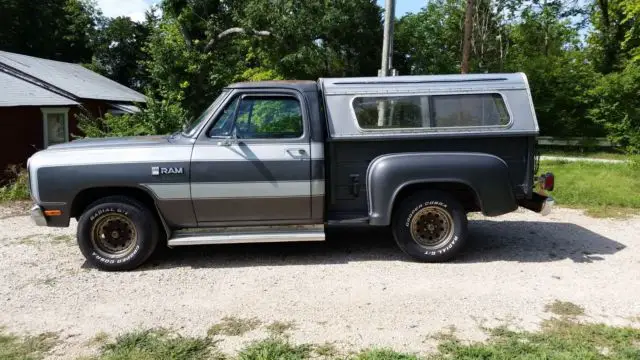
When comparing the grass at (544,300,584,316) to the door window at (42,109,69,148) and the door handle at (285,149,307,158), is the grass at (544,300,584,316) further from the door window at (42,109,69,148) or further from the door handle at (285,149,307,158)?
the door window at (42,109,69,148)

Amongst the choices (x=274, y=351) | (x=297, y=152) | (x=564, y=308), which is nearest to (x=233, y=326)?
(x=274, y=351)

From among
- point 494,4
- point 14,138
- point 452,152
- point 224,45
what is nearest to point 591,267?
point 452,152

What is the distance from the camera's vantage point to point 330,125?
19.0 ft

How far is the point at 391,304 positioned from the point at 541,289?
165cm

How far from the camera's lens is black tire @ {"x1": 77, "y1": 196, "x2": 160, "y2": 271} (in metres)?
5.64

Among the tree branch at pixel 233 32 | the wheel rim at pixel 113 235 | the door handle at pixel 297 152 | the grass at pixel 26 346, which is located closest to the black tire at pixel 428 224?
the door handle at pixel 297 152

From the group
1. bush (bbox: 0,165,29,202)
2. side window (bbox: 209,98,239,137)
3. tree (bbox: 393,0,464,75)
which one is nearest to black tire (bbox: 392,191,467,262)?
side window (bbox: 209,98,239,137)

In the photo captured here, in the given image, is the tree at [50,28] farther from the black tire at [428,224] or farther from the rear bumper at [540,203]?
the rear bumper at [540,203]

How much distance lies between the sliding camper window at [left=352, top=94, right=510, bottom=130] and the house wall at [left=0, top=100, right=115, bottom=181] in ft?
37.4

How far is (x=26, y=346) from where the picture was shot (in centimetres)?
404

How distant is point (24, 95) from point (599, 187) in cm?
1609

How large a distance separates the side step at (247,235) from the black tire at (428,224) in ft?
3.17

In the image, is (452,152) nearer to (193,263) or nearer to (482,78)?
(482,78)

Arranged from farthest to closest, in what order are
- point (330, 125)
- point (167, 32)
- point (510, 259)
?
point (167, 32) → point (510, 259) → point (330, 125)
